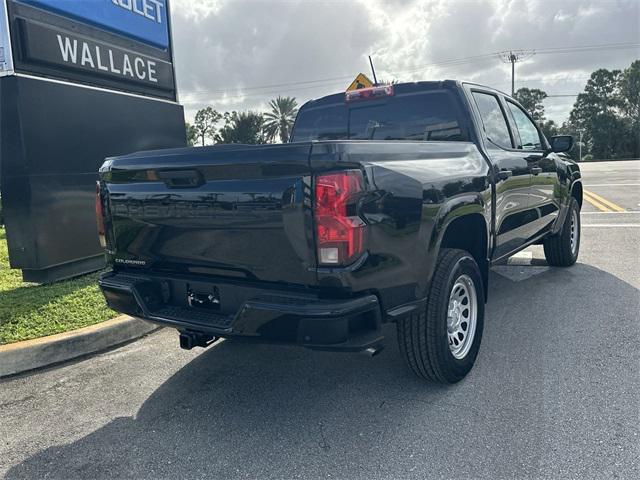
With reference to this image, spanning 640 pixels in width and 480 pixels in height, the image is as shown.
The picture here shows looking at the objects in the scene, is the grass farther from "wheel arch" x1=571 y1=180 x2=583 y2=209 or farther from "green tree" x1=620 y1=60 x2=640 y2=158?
"green tree" x1=620 y1=60 x2=640 y2=158

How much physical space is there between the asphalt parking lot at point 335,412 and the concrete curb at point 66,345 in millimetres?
113

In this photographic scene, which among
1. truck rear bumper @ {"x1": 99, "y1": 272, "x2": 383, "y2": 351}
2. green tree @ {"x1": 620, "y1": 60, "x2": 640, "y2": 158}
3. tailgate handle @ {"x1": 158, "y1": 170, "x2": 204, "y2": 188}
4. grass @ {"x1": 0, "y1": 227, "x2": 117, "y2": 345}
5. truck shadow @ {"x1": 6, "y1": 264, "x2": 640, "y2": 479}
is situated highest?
green tree @ {"x1": 620, "y1": 60, "x2": 640, "y2": 158}

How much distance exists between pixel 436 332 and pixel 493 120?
2.25 meters

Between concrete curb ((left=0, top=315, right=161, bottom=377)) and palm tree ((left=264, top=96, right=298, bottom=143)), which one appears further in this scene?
palm tree ((left=264, top=96, right=298, bottom=143))

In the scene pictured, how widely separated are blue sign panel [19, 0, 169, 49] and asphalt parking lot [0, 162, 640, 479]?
420cm

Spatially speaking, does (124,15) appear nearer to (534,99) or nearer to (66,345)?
(66,345)

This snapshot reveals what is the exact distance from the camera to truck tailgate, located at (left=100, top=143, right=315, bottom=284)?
2512 mm

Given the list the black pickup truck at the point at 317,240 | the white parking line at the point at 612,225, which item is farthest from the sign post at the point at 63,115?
the white parking line at the point at 612,225

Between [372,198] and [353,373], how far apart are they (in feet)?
5.10

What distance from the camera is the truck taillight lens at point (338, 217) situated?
2.42 metres

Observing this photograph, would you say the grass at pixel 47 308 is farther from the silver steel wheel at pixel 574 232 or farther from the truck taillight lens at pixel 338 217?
the silver steel wheel at pixel 574 232

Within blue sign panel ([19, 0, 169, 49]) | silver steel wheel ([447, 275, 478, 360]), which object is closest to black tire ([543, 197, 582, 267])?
silver steel wheel ([447, 275, 478, 360])

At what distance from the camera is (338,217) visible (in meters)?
2.42

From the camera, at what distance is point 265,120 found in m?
47.9
